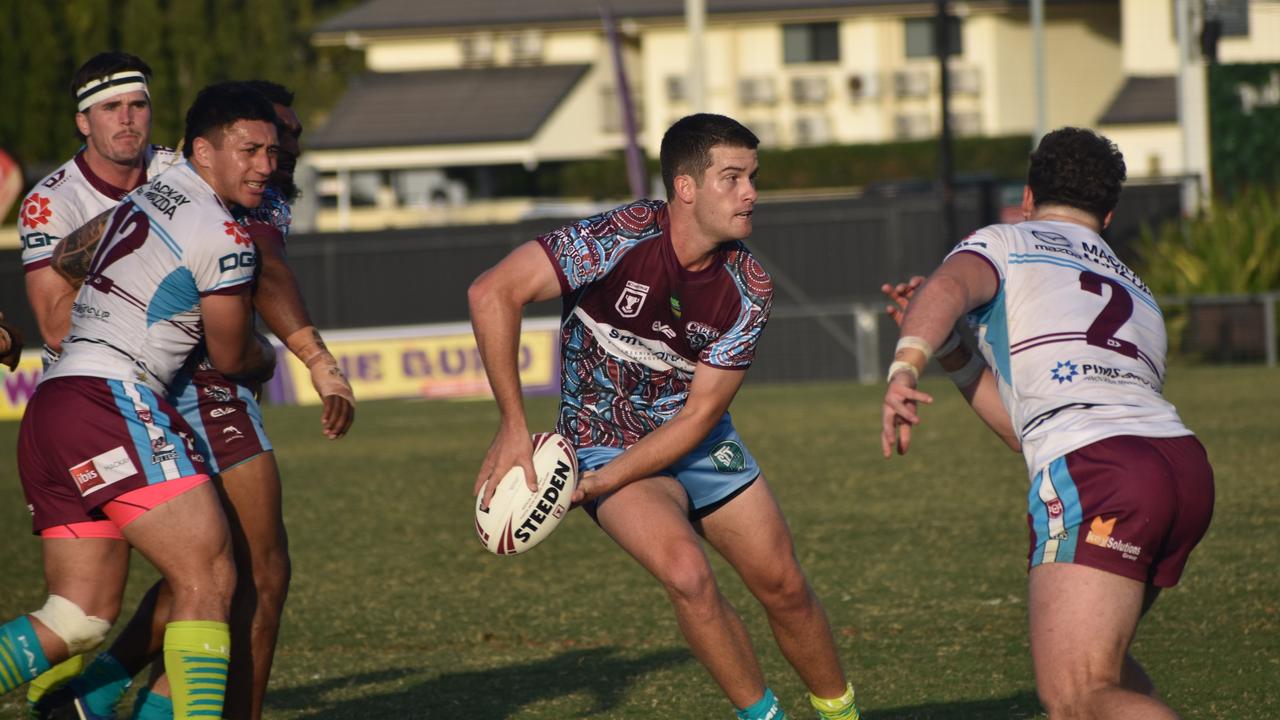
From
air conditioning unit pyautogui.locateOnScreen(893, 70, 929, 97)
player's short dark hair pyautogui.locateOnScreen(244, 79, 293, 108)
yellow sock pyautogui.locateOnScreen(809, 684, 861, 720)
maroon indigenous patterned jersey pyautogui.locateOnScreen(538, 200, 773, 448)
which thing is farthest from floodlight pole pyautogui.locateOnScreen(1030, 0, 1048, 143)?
yellow sock pyautogui.locateOnScreen(809, 684, 861, 720)

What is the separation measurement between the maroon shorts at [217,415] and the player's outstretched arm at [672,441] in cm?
116

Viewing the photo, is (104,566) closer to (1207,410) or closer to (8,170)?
(1207,410)

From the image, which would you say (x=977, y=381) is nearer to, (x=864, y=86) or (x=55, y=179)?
(x=55, y=179)

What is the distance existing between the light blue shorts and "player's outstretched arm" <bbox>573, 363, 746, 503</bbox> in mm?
194

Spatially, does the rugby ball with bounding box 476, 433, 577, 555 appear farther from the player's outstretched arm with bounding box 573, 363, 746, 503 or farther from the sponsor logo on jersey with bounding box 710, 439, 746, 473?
the sponsor logo on jersey with bounding box 710, 439, 746, 473

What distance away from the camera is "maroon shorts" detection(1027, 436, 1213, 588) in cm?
454

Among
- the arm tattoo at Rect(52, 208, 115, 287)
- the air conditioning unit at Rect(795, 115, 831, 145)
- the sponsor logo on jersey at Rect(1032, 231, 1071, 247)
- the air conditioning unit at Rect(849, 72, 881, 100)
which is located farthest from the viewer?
A: the air conditioning unit at Rect(795, 115, 831, 145)

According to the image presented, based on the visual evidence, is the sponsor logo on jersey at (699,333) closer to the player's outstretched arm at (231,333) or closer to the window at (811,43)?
Result: the player's outstretched arm at (231,333)

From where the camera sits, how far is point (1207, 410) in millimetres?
17500

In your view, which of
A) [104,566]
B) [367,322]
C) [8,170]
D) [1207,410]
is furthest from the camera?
[367,322]

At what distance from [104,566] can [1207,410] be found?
47.3 ft

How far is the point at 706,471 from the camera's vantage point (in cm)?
594

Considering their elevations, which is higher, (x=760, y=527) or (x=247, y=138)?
(x=247, y=138)

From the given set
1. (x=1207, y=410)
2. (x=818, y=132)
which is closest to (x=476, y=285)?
(x=1207, y=410)
